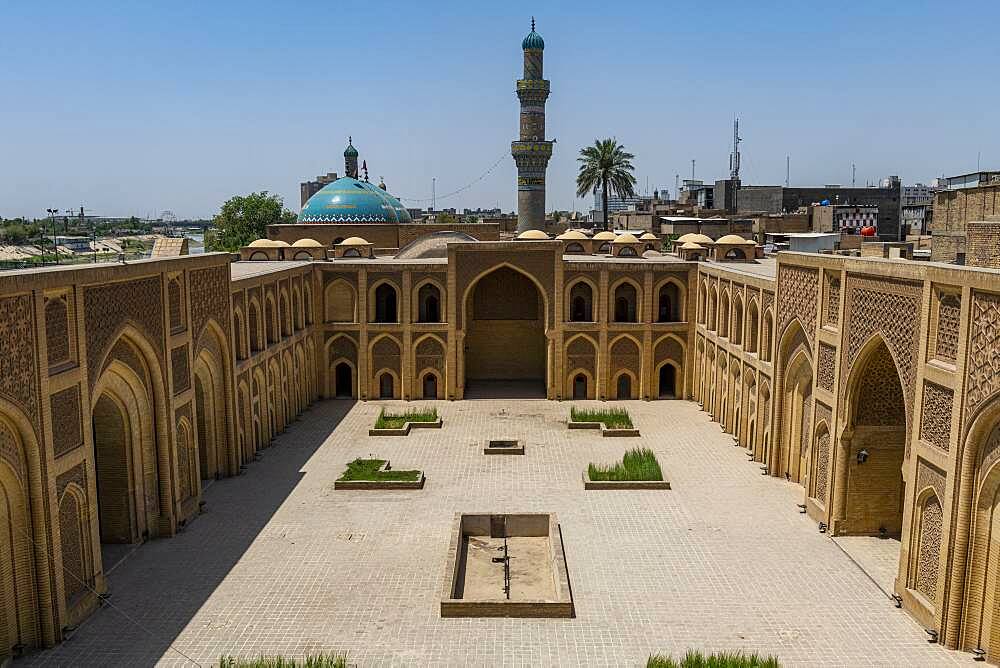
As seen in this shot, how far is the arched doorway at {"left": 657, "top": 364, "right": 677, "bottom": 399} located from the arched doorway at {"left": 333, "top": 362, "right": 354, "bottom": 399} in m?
10.6

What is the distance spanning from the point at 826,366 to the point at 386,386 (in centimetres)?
1635

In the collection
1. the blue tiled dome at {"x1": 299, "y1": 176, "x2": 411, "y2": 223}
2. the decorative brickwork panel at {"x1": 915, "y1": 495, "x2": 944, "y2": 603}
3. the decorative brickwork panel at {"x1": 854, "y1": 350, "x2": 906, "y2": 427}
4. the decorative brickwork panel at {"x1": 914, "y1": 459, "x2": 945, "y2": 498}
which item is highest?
the blue tiled dome at {"x1": 299, "y1": 176, "x2": 411, "y2": 223}

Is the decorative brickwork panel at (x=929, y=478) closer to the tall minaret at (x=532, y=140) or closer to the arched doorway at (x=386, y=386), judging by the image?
the arched doorway at (x=386, y=386)

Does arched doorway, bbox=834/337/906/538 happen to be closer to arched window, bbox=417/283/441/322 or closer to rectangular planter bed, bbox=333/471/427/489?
rectangular planter bed, bbox=333/471/427/489

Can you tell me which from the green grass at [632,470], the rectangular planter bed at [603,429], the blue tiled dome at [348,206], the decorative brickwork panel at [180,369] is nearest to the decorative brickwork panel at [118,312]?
the decorative brickwork panel at [180,369]

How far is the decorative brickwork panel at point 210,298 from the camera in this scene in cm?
1767

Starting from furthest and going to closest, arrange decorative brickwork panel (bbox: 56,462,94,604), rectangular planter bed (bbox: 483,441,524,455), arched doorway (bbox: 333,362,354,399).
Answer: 1. arched doorway (bbox: 333,362,354,399)
2. rectangular planter bed (bbox: 483,441,524,455)
3. decorative brickwork panel (bbox: 56,462,94,604)

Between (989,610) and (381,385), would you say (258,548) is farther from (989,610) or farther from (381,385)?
(381,385)

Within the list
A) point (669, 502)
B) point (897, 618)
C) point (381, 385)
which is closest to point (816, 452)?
point (669, 502)

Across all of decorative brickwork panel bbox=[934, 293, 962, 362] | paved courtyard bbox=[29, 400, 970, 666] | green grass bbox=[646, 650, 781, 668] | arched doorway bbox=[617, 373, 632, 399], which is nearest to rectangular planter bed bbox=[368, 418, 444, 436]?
paved courtyard bbox=[29, 400, 970, 666]

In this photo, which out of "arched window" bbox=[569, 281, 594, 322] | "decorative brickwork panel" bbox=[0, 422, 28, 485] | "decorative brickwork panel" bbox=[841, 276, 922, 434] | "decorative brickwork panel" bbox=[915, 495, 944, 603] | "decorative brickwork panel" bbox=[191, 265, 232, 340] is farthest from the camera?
"arched window" bbox=[569, 281, 594, 322]

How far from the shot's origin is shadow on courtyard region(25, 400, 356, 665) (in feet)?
39.2

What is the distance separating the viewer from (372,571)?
14594 millimetres

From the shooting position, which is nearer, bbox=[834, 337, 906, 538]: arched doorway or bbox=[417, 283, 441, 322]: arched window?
bbox=[834, 337, 906, 538]: arched doorway
